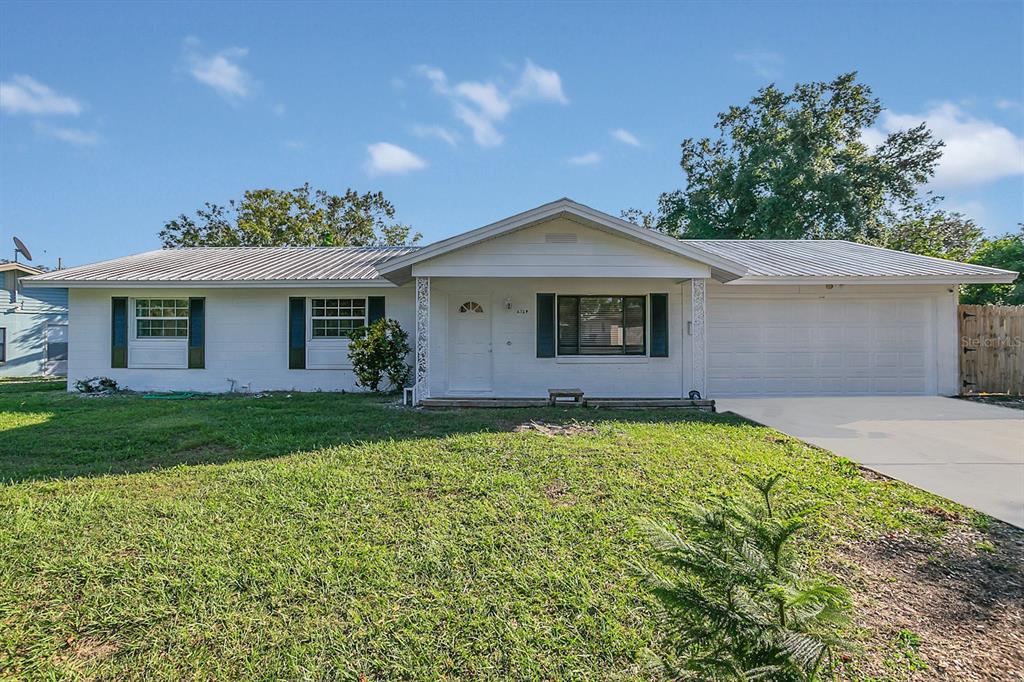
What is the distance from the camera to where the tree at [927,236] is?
22.1 metres

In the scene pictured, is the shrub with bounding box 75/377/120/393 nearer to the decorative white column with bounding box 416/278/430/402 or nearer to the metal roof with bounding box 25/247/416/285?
the metal roof with bounding box 25/247/416/285

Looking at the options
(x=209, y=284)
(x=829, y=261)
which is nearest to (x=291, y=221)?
(x=209, y=284)

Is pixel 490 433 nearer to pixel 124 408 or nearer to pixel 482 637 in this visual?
pixel 482 637

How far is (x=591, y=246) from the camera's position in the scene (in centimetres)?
921

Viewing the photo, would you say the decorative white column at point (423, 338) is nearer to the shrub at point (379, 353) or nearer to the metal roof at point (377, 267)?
the metal roof at point (377, 267)

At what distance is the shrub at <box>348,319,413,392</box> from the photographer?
10461mm

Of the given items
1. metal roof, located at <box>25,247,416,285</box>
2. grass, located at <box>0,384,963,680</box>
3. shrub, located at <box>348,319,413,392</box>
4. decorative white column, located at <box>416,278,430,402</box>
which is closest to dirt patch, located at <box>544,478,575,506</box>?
grass, located at <box>0,384,963,680</box>

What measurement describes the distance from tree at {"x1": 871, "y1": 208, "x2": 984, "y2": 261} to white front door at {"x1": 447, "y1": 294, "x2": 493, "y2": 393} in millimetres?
19540

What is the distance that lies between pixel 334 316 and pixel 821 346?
36.0ft

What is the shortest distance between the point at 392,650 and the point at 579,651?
38.5 inches

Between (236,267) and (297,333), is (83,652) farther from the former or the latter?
(236,267)

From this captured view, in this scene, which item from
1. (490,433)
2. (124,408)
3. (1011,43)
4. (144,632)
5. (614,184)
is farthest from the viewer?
(614,184)

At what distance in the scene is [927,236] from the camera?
2469 centimetres

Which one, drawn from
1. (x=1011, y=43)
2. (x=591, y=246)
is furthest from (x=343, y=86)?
(x=1011, y=43)
